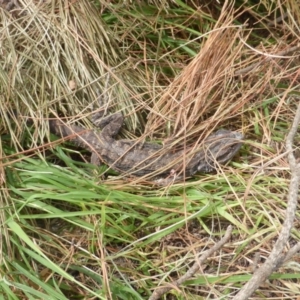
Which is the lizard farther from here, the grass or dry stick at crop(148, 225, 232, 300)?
dry stick at crop(148, 225, 232, 300)

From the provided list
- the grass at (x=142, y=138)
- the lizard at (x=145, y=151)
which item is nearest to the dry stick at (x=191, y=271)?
the grass at (x=142, y=138)

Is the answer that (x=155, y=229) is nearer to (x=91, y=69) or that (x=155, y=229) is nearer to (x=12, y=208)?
(x=12, y=208)

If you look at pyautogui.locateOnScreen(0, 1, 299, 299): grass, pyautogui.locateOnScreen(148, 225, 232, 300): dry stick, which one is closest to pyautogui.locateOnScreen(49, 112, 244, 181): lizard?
pyautogui.locateOnScreen(0, 1, 299, 299): grass

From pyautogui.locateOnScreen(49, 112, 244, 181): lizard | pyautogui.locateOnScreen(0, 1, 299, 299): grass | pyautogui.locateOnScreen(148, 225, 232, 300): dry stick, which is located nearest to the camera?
pyautogui.locateOnScreen(148, 225, 232, 300): dry stick

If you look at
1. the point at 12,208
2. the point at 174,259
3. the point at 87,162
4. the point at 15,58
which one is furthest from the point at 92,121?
the point at 174,259

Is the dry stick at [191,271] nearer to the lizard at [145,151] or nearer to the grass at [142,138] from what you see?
the grass at [142,138]

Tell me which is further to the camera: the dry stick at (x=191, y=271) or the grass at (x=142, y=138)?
the grass at (x=142, y=138)

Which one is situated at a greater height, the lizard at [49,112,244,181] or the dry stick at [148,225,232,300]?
the lizard at [49,112,244,181]
